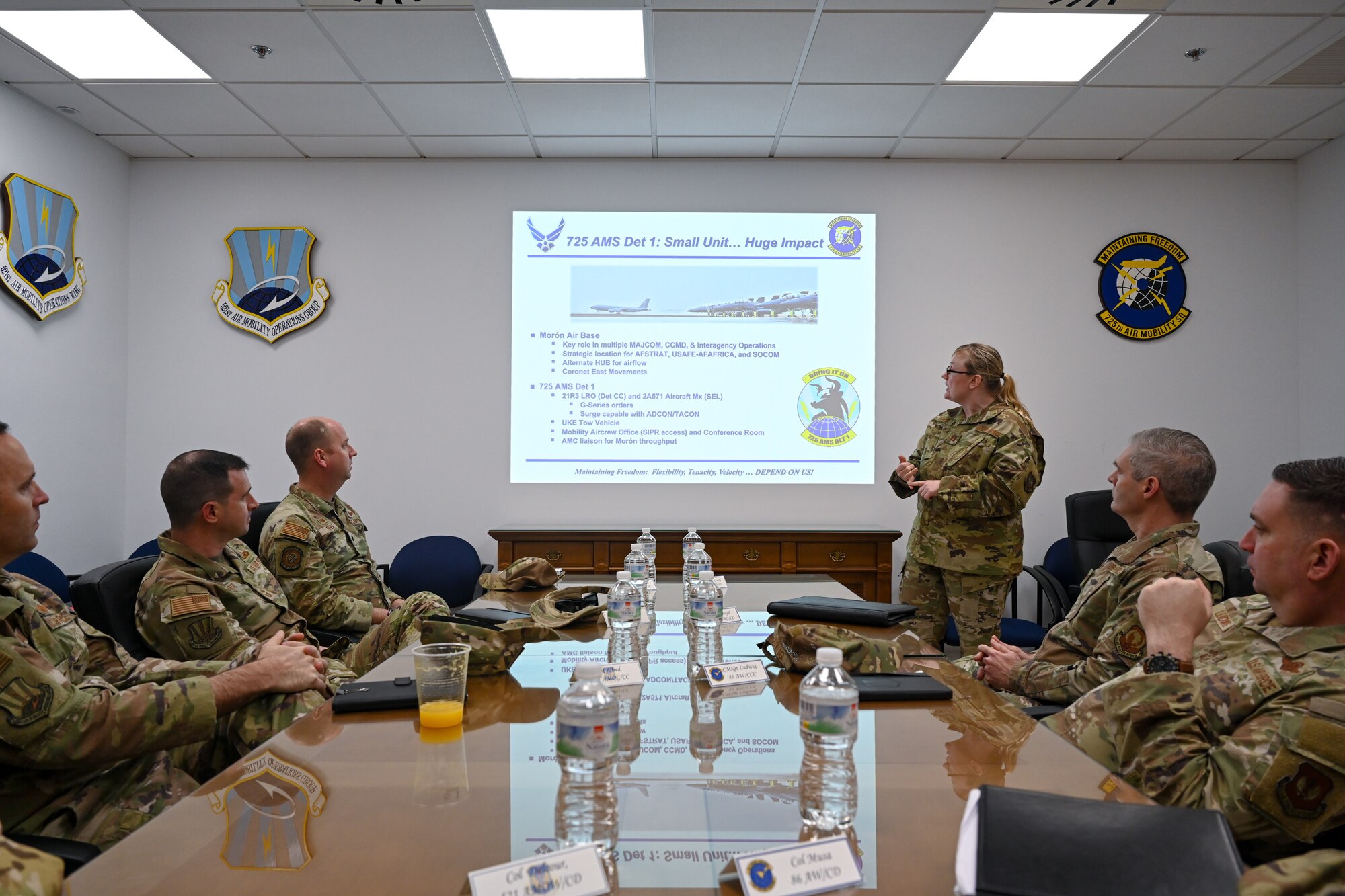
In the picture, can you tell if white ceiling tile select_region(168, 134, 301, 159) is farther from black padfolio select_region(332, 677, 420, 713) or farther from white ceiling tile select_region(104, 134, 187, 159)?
black padfolio select_region(332, 677, 420, 713)

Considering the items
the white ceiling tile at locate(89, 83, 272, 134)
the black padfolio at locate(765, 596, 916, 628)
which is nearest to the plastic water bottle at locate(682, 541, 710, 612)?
the black padfolio at locate(765, 596, 916, 628)

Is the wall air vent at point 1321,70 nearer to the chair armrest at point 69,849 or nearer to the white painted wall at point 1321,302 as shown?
the white painted wall at point 1321,302

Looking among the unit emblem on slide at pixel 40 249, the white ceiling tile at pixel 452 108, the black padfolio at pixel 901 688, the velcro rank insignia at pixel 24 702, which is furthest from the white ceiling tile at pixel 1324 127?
the unit emblem on slide at pixel 40 249

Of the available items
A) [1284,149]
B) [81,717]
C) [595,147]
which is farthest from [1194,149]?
[81,717]

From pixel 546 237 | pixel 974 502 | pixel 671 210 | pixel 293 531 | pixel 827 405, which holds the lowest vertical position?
pixel 293 531

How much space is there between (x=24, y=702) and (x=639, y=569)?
1.66 meters

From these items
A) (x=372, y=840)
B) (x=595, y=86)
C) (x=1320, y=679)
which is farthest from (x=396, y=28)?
(x=1320, y=679)

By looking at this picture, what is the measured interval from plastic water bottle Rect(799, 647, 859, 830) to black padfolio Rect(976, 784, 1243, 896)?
0.88ft

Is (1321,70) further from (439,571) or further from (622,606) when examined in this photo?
(439,571)

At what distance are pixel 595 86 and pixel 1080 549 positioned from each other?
338 centimetres

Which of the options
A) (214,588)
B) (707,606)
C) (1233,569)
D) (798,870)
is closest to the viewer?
(798,870)

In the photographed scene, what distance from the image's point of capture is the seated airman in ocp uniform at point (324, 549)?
3.05m

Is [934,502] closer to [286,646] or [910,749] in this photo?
[910,749]

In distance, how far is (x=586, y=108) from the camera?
456 cm
